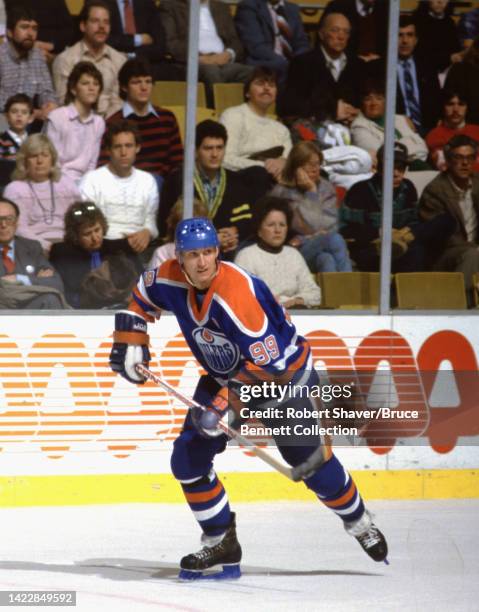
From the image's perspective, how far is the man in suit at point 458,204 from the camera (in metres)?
6.68

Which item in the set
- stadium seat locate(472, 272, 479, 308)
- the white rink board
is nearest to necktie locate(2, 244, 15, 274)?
the white rink board

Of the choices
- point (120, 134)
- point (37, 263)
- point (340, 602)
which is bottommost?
point (340, 602)

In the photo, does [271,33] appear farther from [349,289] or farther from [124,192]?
[349,289]

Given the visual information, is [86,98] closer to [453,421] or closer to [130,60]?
[130,60]

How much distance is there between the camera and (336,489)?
14.6ft

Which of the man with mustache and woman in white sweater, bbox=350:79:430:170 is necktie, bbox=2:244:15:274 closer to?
the man with mustache

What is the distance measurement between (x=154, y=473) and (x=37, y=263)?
1.16m

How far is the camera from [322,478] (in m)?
4.44

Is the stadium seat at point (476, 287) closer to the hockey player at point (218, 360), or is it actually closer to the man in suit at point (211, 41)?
the man in suit at point (211, 41)

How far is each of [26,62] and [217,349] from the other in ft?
7.65

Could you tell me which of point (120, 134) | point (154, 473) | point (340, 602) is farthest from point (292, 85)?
point (340, 602)

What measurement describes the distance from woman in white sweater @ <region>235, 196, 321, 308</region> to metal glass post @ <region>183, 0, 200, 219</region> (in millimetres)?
365

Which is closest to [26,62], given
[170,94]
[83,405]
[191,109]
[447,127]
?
[170,94]

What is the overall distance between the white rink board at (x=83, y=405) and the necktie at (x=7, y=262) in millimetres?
232
